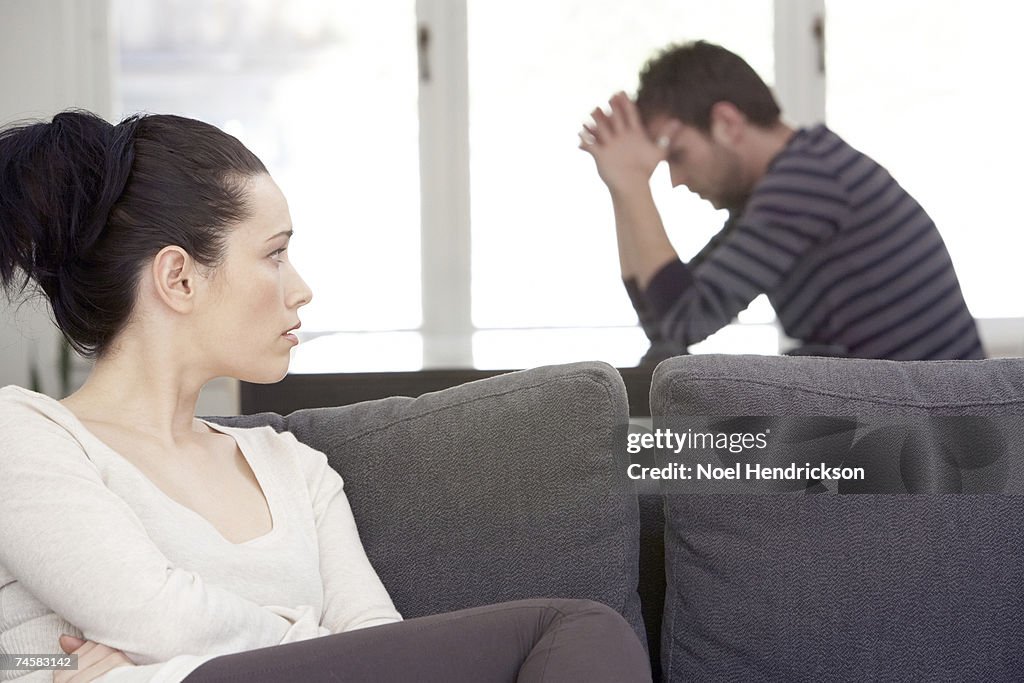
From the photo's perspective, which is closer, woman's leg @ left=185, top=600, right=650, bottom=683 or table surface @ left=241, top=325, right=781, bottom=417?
woman's leg @ left=185, top=600, right=650, bottom=683

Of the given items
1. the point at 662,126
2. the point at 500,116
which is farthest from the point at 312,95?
the point at 662,126

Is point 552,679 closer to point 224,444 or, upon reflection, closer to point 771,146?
point 224,444

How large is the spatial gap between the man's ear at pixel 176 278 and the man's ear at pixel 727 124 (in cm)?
258

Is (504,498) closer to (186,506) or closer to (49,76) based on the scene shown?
(186,506)

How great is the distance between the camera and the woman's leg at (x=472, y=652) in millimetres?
982

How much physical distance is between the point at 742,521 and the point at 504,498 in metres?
0.29

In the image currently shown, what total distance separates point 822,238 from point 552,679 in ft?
5.86

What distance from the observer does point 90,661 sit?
1020 mm

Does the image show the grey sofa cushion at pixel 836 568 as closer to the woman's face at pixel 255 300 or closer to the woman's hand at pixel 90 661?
the woman's face at pixel 255 300

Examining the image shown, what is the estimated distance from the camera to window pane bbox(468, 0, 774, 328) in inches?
153

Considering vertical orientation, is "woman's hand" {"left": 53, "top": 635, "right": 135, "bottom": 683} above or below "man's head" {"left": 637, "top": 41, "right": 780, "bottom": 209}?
below

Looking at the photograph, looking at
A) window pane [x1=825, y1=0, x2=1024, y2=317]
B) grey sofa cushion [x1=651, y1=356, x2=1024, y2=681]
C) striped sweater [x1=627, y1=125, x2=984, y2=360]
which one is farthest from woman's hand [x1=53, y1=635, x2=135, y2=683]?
window pane [x1=825, y1=0, x2=1024, y2=317]

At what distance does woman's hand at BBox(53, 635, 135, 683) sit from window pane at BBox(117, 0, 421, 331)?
2941mm

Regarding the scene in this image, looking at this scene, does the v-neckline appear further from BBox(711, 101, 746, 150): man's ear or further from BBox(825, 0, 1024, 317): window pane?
BBox(825, 0, 1024, 317): window pane
